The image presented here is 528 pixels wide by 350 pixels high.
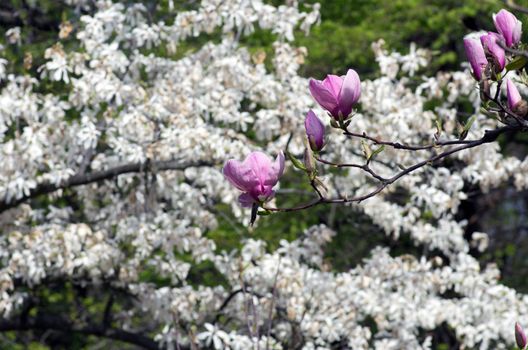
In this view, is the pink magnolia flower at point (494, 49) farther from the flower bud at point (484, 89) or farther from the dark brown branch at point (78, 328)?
the dark brown branch at point (78, 328)

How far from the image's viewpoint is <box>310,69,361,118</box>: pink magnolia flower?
222cm

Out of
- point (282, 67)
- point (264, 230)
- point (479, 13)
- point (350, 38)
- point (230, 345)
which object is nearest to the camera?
point (230, 345)

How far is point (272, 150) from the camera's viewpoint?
659 cm

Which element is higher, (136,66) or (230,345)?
(136,66)

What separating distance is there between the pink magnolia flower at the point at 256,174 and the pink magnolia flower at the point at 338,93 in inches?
6.0

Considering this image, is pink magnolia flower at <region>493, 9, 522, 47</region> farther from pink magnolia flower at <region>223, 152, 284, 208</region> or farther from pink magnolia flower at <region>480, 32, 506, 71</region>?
pink magnolia flower at <region>223, 152, 284, 208</region>

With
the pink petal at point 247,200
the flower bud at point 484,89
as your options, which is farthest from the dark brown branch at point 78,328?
the flower bud at point 484,89

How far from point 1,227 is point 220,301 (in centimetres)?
150

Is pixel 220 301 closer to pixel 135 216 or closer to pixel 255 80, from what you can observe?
pixel 135 216

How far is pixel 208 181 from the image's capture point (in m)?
6.60

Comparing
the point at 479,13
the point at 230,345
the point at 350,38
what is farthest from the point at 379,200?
the point at 479,13

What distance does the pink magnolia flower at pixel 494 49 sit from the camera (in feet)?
7.34

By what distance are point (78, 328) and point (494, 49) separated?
217 inches

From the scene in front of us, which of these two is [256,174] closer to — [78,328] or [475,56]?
[475,56]
